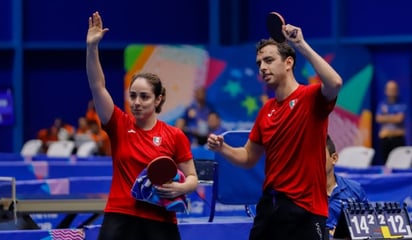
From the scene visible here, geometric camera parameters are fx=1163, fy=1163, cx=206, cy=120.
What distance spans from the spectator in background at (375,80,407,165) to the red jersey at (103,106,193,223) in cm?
1027

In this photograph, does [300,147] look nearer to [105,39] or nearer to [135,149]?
[135,149]

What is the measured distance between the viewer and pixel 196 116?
1719cm

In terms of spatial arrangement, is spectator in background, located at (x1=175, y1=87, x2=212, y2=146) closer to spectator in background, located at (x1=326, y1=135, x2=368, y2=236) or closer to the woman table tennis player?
spectator in background, located at (x1=326, y1=135, x2=368, y2=236)

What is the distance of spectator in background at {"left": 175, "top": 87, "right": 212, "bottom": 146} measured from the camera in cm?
1686

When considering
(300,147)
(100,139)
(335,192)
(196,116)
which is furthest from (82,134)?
(300,147)

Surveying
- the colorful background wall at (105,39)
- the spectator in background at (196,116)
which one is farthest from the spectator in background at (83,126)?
the spectator in background at (196,116)

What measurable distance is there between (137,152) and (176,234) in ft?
1.44

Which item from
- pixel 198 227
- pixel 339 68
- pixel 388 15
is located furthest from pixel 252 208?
pixel 388 15

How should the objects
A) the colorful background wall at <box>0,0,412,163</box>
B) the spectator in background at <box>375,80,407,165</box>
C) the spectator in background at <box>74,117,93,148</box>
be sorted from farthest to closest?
1. the colorful background wall at <box>0,0,412,163</box>
2. the spectator in background at <box>74,117,93,148</box>
3. the spectator in background at <box>375,80,407,165</box>

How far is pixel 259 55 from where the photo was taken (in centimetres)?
554

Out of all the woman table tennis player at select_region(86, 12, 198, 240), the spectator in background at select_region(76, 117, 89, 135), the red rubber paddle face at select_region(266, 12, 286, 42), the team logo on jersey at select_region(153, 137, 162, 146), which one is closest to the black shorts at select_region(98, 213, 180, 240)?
the woman table tennis player at select_region(86, 12, 198, 240)

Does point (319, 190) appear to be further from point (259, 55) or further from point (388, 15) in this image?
point (388, 15)

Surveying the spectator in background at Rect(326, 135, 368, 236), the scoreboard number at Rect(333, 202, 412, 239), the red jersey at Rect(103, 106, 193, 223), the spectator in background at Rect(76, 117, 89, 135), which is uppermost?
the red jersey at Rect(103, 106, 193, 223)

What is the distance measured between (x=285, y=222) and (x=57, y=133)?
14099mm
